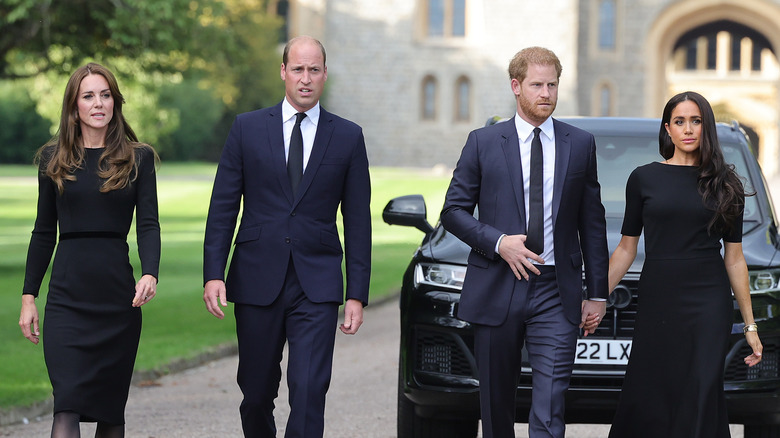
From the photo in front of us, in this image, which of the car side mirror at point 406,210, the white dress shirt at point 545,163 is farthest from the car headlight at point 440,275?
the white dress shirt at point 545,163

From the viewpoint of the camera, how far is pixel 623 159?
6.90 metres

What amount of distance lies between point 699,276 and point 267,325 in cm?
167

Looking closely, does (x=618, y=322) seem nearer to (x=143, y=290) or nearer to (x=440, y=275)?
(x=440, y=275)

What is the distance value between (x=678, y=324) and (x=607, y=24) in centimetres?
5512

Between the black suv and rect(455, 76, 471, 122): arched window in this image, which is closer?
the black suv

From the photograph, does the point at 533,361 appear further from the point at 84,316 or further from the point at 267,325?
the point at 84,316

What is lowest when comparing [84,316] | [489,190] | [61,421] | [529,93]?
[61,421]

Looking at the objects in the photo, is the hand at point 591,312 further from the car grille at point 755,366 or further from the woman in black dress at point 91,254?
the woman in black dress at point 91,254

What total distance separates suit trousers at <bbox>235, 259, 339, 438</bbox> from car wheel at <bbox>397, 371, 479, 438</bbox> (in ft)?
3.51

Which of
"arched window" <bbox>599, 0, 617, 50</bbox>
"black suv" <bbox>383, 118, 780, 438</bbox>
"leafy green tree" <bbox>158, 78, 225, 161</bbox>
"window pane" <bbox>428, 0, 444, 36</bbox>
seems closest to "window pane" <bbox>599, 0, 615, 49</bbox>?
"arched window" <bbox>599, 0, 617, 50</bbox>

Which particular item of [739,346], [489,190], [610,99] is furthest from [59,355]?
[610,99]

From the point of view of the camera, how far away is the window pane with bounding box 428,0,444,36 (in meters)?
56.7

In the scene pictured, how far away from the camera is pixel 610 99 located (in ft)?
192

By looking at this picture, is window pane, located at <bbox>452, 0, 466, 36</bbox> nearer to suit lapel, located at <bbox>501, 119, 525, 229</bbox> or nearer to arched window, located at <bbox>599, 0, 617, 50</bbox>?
arched window, located at <bbox>599, 0, 617, 50</bbox>
